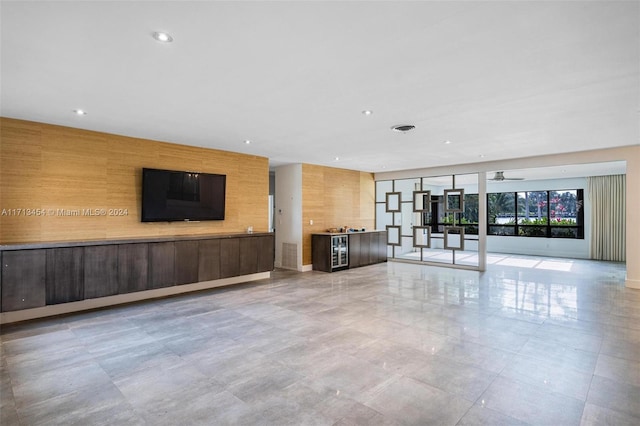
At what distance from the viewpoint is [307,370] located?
312cm

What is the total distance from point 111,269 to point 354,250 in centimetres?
579

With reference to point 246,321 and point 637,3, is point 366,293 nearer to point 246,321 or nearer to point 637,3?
point 246,321

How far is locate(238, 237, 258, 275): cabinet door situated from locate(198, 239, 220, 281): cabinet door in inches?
20.4

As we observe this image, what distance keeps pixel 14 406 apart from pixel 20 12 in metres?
2.85

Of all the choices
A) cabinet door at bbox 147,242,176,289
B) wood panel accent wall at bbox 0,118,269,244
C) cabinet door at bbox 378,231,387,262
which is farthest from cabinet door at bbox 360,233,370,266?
cabinet door at bbox 147,242,176,289

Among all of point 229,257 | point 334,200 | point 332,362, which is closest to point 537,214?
point 334,200

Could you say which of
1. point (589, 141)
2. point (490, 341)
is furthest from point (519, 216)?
point (490, 341)

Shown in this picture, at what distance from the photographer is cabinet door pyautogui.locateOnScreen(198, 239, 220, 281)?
593 centimetres

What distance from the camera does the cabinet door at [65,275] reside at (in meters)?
4.38

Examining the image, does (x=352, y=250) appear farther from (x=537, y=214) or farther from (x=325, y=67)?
(x=537, y=214)

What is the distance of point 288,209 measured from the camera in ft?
28.8

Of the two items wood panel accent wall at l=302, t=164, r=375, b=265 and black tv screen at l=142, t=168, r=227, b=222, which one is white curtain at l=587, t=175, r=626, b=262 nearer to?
wood panel accent wall at l=302, t=164, r=375, b=265

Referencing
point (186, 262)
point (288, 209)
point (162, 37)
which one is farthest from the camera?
point (288, 209)

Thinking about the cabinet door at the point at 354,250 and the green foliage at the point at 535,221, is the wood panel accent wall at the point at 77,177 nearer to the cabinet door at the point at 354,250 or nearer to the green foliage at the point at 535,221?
the cabinet door at the point at 354,250
